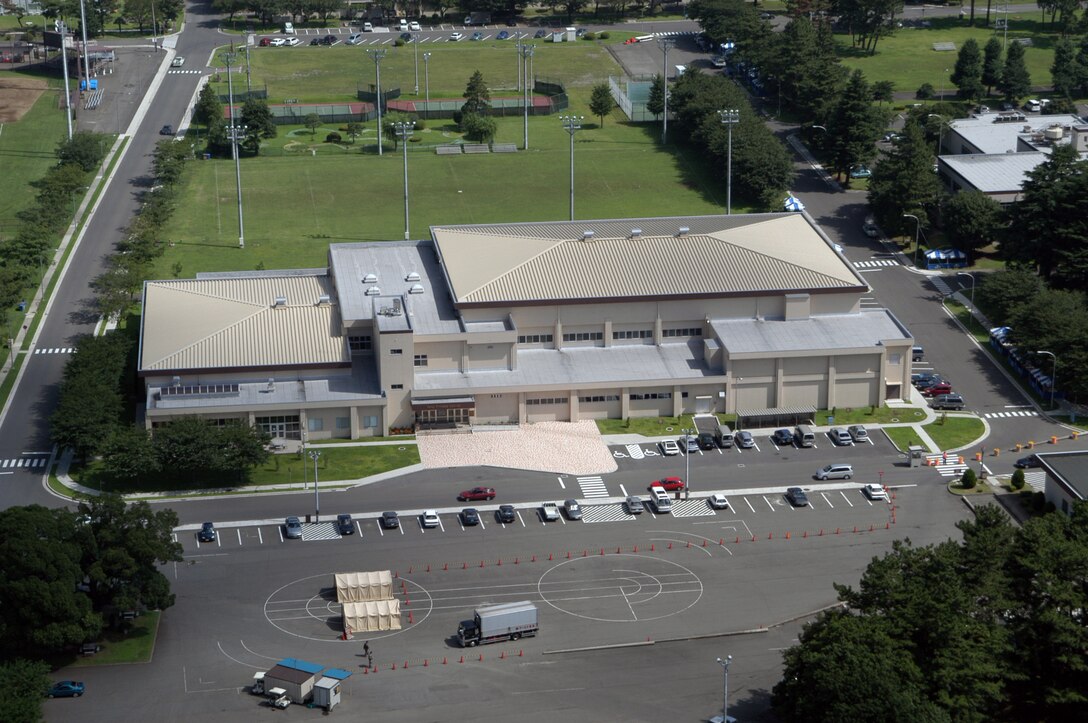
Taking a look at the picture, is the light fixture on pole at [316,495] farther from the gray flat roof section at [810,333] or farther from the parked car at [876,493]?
the parked car at [876,493]

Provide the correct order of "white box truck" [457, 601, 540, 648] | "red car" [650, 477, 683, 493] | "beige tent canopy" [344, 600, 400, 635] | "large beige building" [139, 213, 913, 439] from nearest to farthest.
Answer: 1. "white box truck" [457, 601, 540, 648]
2. "beige tent canopy" [344, 600, 400, 635]
3. "red car" [650, 477, 683, 493]
4. "large beige building" [139, 213, 913, 439]

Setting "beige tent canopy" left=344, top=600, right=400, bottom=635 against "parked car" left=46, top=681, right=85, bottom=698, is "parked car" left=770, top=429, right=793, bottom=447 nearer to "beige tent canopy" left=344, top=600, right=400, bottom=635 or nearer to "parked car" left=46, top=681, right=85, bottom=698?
"beige tent canopy" left=344, top=600, right=400, bottom=635

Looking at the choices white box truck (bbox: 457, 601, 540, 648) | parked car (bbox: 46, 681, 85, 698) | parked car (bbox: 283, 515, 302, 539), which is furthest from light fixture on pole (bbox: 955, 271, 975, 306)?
parked car (bbox: 46, 681, 85, 698)

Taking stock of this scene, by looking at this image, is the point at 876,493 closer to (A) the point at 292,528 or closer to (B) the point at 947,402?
(B) the point at 947,402

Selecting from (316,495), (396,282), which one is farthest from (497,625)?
(396,282)

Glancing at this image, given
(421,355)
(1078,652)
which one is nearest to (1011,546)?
(1078,652)

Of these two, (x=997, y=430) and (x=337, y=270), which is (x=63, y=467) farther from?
(x=997, y=430)
